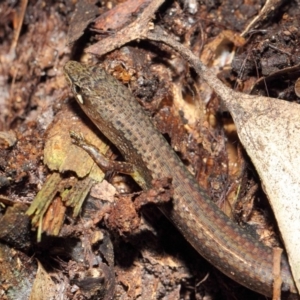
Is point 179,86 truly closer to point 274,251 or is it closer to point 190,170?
point 190,170

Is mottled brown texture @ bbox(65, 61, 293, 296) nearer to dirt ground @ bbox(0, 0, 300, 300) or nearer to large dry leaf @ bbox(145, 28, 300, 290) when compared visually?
dirt ground @ bbox(0, 0, 300, 300)

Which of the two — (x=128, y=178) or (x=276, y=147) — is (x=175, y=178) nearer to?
(x=128, y=178)

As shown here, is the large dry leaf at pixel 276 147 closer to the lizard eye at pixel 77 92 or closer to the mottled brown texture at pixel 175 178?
the mottled brown texture at pixel 175 178

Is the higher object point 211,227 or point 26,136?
point 26,136

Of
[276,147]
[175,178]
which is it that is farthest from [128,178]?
[276,147]

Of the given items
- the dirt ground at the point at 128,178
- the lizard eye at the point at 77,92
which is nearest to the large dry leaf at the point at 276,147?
the dirt ground at the point at 128,178

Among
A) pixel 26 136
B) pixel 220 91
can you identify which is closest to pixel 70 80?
pixel 26 136
